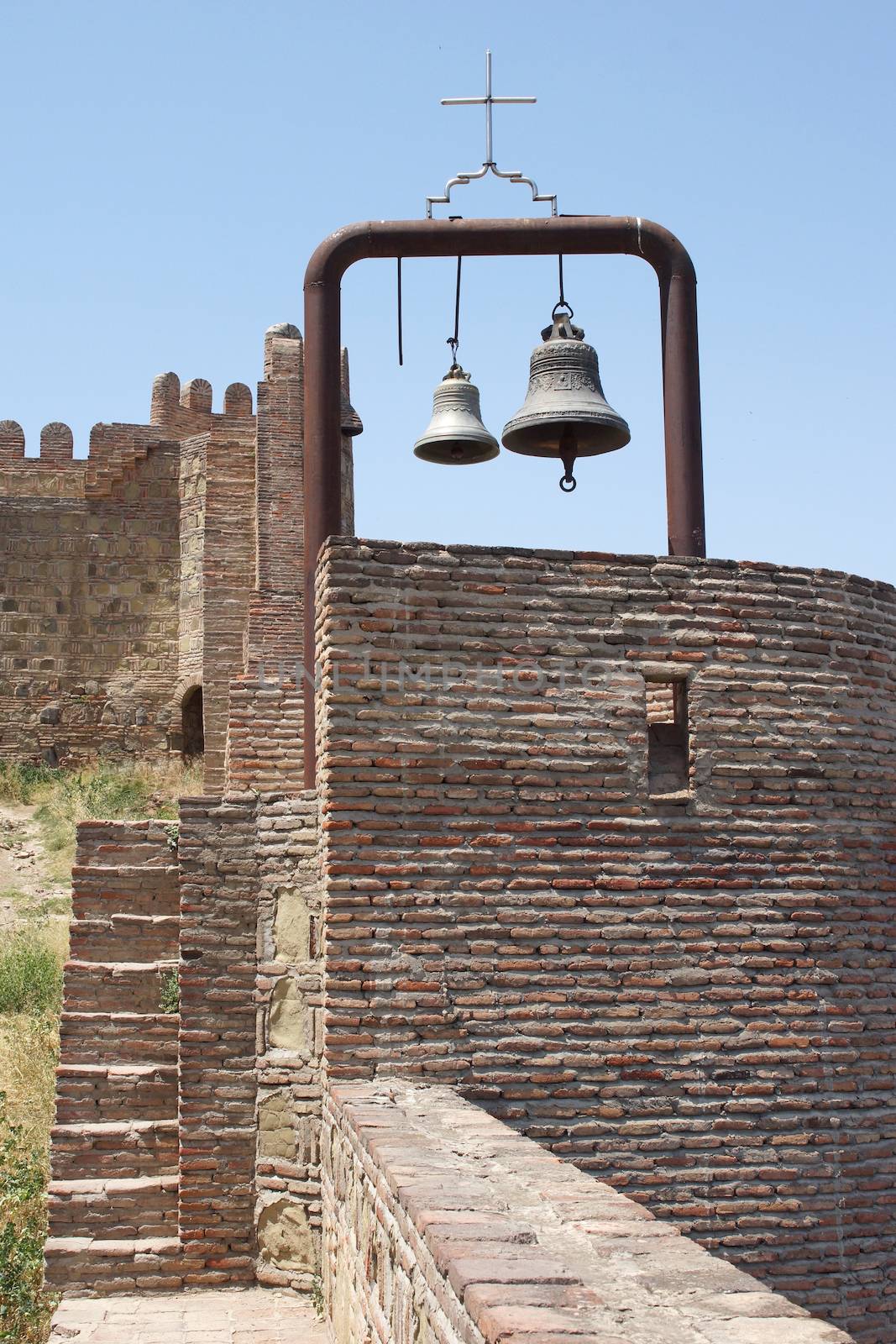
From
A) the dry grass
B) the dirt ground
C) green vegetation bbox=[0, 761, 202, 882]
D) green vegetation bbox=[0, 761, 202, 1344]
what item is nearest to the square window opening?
green vegetation bbox=[0, 761, 202, 1344]

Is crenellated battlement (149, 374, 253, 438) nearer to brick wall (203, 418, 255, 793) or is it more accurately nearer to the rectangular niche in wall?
brick wall (203, 418, 255, 793)

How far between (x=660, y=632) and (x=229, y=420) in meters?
16.6

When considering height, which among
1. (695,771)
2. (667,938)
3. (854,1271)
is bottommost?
(854,1271)

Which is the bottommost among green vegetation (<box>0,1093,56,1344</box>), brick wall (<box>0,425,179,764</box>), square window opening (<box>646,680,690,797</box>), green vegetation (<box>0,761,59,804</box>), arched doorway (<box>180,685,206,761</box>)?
green vegetation (<box>0,1093,56,1344</box>)

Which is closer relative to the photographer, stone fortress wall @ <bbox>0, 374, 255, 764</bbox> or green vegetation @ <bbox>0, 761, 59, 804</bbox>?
green vegetation @ <bbox>0, 761, 59, 804</bbox>

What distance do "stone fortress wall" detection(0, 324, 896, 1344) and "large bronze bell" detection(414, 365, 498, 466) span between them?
56.2 inches

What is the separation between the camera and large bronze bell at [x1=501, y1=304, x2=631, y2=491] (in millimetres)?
6445

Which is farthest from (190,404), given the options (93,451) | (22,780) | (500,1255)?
(500,1255)


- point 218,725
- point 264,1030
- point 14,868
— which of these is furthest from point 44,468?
point 264,1030

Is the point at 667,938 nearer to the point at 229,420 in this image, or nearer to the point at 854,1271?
the point at 854,1271

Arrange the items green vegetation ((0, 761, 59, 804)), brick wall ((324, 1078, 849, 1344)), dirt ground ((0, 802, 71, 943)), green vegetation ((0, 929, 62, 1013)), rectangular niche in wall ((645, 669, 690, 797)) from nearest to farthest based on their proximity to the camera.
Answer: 1. brick wall ((324, 1078, 849, 1344))
2. rectangular niche in wall ((645, 669, 690, 797))
3. green vegetation ((0, 929, 62, 1013))
4. dirt ground ((0, 802, 71, 943))
5. green vegetation ((0, 761, 59, 804))

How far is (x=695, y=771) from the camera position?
18.8 feet

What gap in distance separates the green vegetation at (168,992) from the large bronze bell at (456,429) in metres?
2.94

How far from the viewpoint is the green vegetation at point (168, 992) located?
6.90 meters
